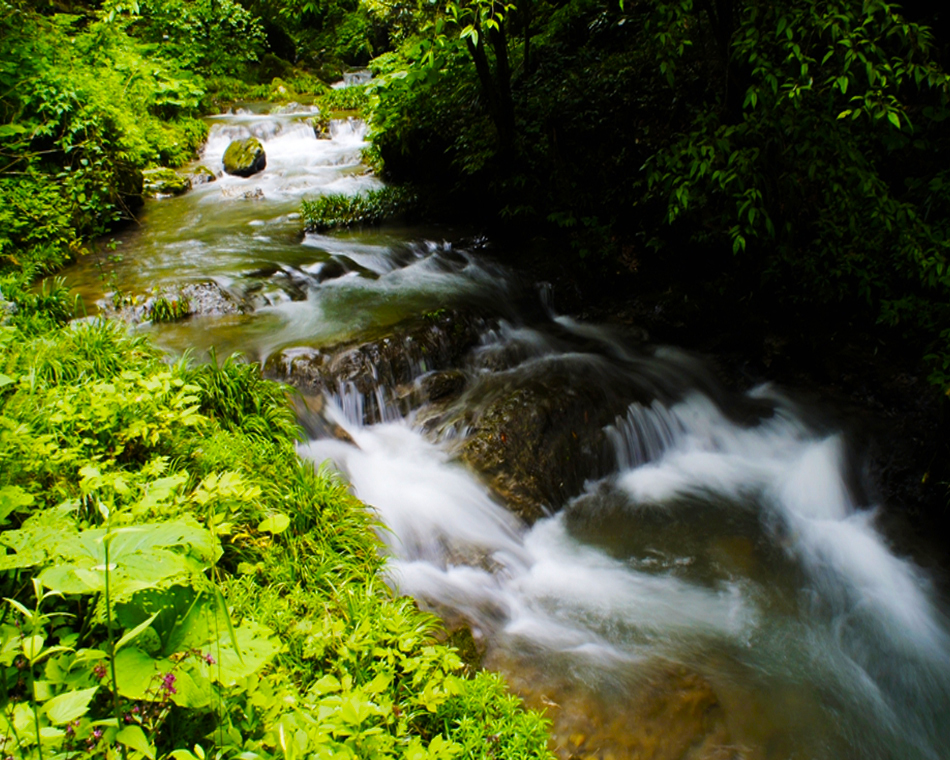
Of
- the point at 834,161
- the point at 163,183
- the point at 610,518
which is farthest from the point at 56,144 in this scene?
the point at 834,161

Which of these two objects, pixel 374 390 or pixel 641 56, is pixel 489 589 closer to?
pixel 374 390

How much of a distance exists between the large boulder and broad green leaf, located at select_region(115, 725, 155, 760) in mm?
12449

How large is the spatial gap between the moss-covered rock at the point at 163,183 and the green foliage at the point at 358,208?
2991 millimetres

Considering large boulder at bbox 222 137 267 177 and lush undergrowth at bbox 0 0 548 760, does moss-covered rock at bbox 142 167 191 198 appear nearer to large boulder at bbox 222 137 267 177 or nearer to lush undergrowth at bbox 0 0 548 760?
large boulder at bbox 222 137 267 177

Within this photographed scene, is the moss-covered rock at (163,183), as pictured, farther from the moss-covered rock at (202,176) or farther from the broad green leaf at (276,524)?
the broad green leaf at (276,524)

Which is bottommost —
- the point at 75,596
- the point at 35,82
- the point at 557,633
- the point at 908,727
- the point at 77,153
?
the point at 908,727

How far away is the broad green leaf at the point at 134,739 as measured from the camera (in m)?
1.56

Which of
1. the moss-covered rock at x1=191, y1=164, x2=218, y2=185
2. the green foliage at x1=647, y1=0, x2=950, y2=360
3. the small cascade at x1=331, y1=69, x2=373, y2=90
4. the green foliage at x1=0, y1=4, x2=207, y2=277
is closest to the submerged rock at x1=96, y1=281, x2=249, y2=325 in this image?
the green foliage at x1=0, y1=4, x2=207, y2=277

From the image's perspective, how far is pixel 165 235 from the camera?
844 centimetres

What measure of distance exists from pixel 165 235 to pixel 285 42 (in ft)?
61.2

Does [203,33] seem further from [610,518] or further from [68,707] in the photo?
[68,707]

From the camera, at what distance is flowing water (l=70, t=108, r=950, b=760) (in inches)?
129

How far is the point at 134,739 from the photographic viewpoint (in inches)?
62.2

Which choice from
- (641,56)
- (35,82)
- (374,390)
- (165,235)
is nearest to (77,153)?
(35,82)
